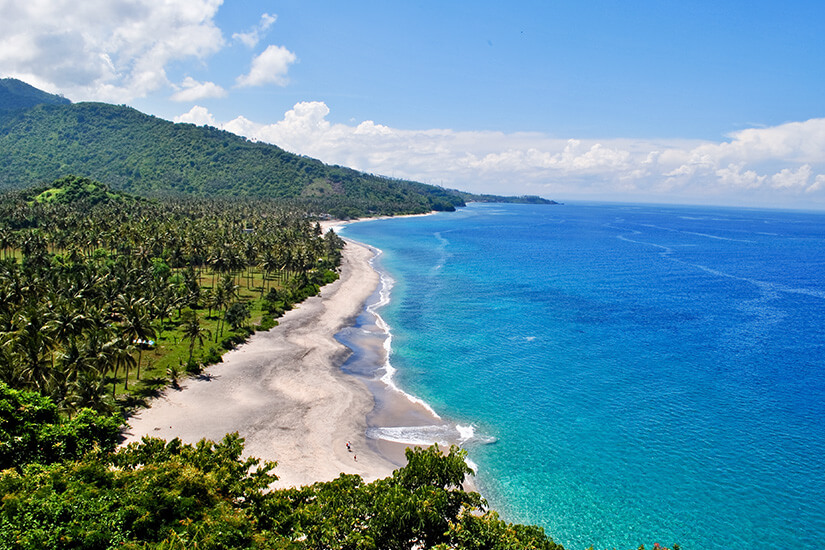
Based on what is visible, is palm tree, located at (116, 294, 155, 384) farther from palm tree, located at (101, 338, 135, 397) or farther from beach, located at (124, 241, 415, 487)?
beach, located at (124, 241, 415, 487)

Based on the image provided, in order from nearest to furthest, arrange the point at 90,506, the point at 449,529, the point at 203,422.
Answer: the point at 90,506
the point at 449,529
the point at 203,422

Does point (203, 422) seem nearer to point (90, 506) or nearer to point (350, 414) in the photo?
point (350, 414)

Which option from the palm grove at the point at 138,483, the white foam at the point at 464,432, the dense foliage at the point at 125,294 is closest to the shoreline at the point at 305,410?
the white foam at the point at 464,432

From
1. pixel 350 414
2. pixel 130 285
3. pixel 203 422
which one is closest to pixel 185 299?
pixel 130 285

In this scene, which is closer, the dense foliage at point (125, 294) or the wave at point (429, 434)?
the dense foliage at point (125, 294)

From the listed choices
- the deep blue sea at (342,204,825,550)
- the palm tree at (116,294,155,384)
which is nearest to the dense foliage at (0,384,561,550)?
the deep blue sea at (342,204,825,550)

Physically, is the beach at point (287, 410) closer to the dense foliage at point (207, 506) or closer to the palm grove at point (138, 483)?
the palm grove at point (138, 483)

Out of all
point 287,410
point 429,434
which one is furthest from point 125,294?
point 429,434
